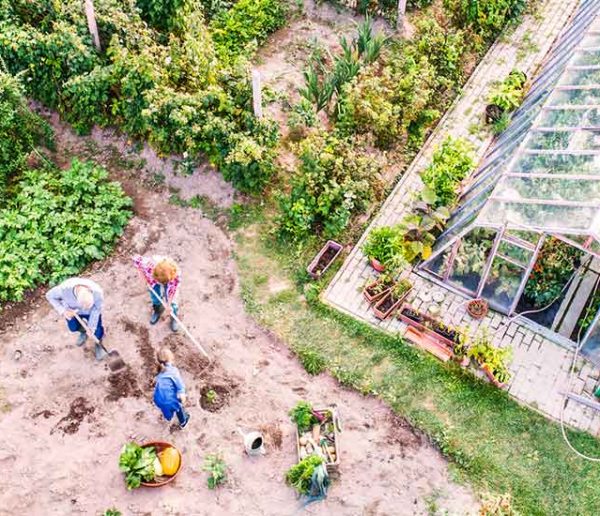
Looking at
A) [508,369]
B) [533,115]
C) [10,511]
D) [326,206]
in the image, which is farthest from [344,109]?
[10,511]

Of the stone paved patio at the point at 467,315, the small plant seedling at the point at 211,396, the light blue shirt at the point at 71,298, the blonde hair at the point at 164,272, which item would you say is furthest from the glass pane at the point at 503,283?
the light blue shirt at the point at 71,298

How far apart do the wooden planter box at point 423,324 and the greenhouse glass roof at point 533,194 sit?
86 centimetres

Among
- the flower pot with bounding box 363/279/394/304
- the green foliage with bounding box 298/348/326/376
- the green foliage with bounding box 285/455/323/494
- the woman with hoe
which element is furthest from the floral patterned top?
the green foliage with bounding box 285/455/323/494

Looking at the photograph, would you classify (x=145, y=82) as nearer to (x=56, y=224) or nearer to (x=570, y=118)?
(x=56, y=224)

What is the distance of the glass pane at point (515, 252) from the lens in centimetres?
954

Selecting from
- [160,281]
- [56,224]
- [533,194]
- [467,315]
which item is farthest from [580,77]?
[56,224]

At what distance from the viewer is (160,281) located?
9047mm

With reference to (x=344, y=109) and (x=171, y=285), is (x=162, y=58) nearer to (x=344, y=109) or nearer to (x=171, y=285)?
(x=344, y=109)

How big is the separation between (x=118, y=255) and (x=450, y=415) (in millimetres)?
6158

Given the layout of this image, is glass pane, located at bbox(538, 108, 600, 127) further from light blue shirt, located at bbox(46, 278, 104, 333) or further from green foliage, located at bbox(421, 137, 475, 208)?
light blue shirt, located at bbox(46, 278, 104, 333)

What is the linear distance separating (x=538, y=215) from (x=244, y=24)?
8.08m

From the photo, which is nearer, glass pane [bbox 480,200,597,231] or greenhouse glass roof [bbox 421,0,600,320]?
glass pane [bbox 480,200,597,231]

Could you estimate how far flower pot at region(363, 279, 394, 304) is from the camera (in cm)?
1040

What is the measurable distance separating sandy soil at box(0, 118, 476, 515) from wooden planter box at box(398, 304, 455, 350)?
1.42 metres
